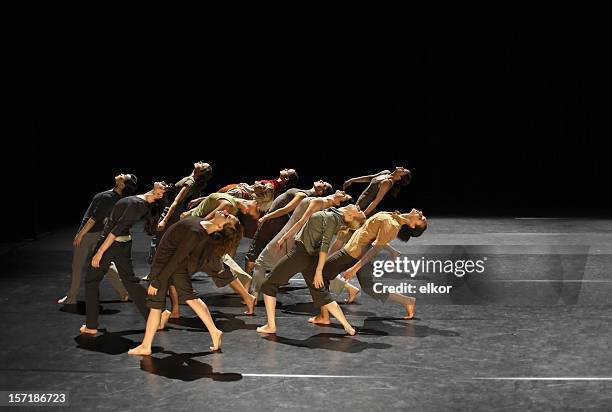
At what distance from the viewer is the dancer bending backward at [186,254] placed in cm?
649

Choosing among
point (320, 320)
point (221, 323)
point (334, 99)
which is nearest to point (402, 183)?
point (320, 320)

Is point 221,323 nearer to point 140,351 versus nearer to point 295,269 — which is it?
point 295,269

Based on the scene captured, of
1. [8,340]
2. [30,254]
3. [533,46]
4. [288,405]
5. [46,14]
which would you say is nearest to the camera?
[288,405]

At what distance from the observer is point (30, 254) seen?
11.6 metres

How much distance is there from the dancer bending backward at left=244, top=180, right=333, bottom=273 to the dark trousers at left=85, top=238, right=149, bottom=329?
1735mm

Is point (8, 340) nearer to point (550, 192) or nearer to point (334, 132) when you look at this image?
point (334, 132)

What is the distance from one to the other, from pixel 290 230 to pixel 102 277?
1.71 meters

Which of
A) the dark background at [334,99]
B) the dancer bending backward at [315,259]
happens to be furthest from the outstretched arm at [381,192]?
the dark background at [334,99]

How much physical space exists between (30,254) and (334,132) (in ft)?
24.5

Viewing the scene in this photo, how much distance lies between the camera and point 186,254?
6559mm

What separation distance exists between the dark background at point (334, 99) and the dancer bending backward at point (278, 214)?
731 cm

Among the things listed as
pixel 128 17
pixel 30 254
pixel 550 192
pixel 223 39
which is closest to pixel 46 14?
pixel 128 17

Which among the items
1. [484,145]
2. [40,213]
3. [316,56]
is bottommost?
[40,213]

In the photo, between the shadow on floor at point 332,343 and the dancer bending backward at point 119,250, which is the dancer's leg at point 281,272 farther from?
the dancer bending backward at point 119,250
